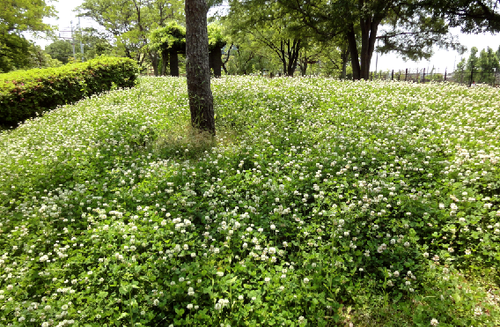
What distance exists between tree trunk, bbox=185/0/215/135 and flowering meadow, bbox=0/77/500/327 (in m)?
0.67

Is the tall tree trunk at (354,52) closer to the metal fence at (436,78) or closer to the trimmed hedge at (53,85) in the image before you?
the metal fence at (436,78)

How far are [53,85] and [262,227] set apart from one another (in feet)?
43.0

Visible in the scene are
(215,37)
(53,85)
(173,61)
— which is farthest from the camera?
(173,61)

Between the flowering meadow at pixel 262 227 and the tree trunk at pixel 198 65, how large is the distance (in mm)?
667

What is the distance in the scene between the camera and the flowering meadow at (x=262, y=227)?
2.69m

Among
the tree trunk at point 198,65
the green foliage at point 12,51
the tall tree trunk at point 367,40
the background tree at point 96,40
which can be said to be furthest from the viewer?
the background tree at point 96,40

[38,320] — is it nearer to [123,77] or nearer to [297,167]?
[297,167]

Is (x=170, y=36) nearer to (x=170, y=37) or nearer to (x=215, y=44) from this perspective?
(x=170, y=37)

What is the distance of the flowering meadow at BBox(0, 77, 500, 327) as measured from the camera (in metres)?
2.69

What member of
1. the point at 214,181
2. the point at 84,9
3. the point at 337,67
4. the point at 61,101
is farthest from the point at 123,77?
the point at 84,9

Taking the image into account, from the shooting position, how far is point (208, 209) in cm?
407

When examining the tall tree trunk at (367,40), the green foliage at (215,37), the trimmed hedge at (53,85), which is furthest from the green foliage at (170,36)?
the tall tree trunk at (367,40)

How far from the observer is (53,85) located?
11.9 meters

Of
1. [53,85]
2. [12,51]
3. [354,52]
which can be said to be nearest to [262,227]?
[53,85]
